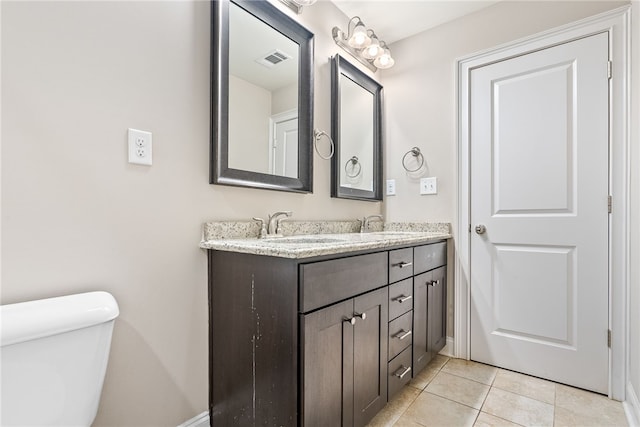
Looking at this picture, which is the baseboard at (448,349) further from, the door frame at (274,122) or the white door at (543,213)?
the door frame at (274,122)

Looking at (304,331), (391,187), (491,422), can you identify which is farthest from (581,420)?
(391,187)

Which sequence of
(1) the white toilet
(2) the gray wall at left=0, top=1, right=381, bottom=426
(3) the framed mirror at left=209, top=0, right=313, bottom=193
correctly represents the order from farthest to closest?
(3) the framed mirror at left=209, top=0, right=313, bottom=193
(2) the gray wall at left=0, top=1, right=381, bottom=426
(1) the white toilet

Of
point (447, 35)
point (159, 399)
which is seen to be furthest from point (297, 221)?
point (447, 35)

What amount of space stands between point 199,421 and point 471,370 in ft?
5.07

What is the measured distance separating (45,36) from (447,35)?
2.21 metres

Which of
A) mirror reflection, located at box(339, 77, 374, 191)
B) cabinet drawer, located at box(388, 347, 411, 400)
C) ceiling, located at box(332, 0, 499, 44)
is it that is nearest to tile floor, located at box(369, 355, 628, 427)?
cabinet drawer, located at box(388, 347, 411, 400)

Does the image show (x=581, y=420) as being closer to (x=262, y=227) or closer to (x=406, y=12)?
(x=262, y=227)

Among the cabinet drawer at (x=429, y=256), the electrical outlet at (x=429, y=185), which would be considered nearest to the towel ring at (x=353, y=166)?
the electrical outlet at (x=429, y=185)

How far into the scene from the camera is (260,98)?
152 cm

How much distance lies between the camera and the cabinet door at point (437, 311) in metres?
1.83

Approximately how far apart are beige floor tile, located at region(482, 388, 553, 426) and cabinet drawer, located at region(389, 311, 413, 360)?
18.5 inches

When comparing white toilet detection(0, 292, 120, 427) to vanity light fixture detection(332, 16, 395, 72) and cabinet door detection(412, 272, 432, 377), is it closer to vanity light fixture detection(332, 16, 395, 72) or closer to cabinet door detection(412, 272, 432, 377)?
cabinet door detection(412, 272, 432, 377)

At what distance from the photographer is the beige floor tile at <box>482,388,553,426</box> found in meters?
1.40

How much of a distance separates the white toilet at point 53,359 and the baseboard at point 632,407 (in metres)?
2.10
